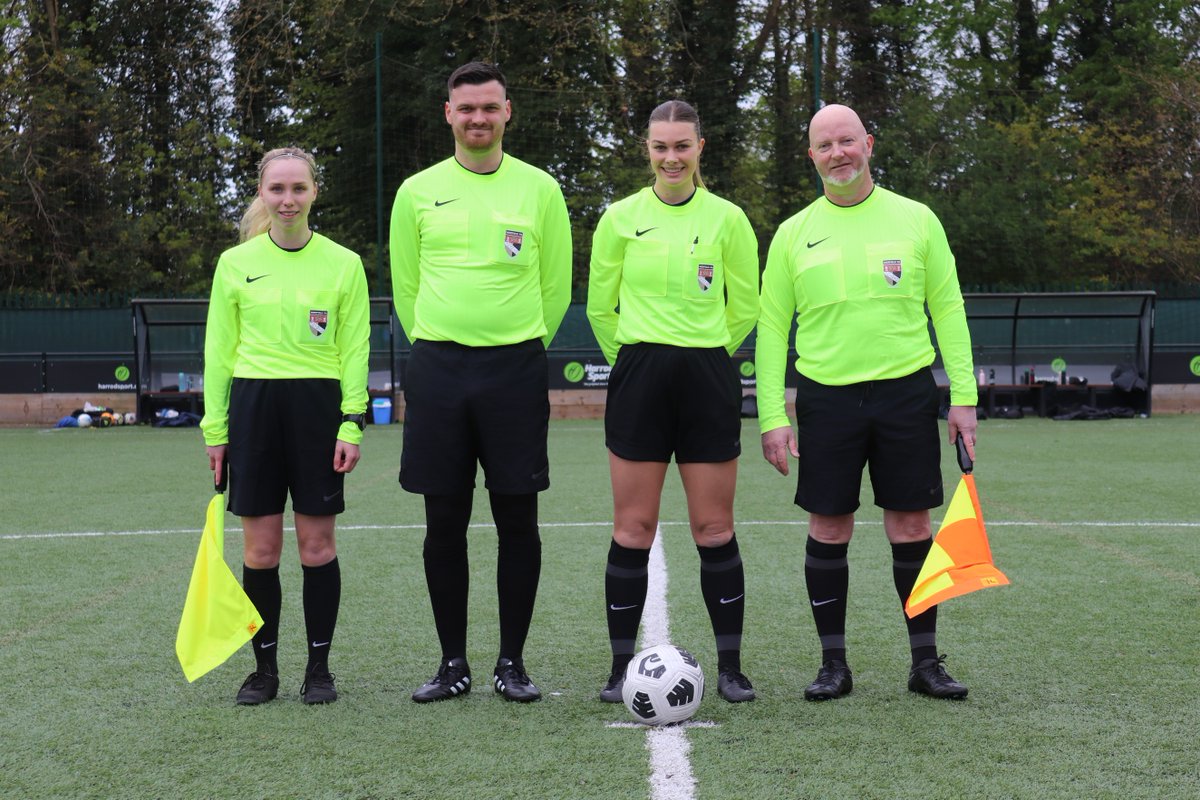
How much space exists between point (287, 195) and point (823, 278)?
1746mm

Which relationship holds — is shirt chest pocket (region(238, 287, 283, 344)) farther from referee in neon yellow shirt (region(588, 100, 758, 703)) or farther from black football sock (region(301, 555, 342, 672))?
referee in neon yellow shirt (region(588, 100, 758, 703))

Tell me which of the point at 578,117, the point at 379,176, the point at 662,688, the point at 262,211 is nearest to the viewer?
the point at 662,688

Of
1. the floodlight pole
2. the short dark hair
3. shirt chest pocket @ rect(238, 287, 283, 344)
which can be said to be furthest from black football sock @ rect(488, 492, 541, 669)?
the floodlight pole

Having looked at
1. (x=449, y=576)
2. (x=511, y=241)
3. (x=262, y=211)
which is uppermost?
(x=262, y=211)

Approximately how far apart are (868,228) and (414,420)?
157 centimetres

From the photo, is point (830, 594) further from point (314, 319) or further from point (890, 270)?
point (314, 319)

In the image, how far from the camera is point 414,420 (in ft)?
13.2

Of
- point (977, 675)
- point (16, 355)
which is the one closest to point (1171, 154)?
point (16, 355)

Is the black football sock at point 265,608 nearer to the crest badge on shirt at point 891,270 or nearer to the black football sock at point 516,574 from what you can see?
the black football sock at point 516,574

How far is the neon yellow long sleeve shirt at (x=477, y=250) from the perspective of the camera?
395cm

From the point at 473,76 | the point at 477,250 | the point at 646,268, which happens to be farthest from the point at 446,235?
the point at 646,268

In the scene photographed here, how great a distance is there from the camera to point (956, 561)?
3902mm

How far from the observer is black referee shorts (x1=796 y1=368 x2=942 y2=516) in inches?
157

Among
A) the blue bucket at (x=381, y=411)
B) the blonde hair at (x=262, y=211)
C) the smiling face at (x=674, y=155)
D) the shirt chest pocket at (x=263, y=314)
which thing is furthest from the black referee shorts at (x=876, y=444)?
the blue bucket at (x=381, y=411)
